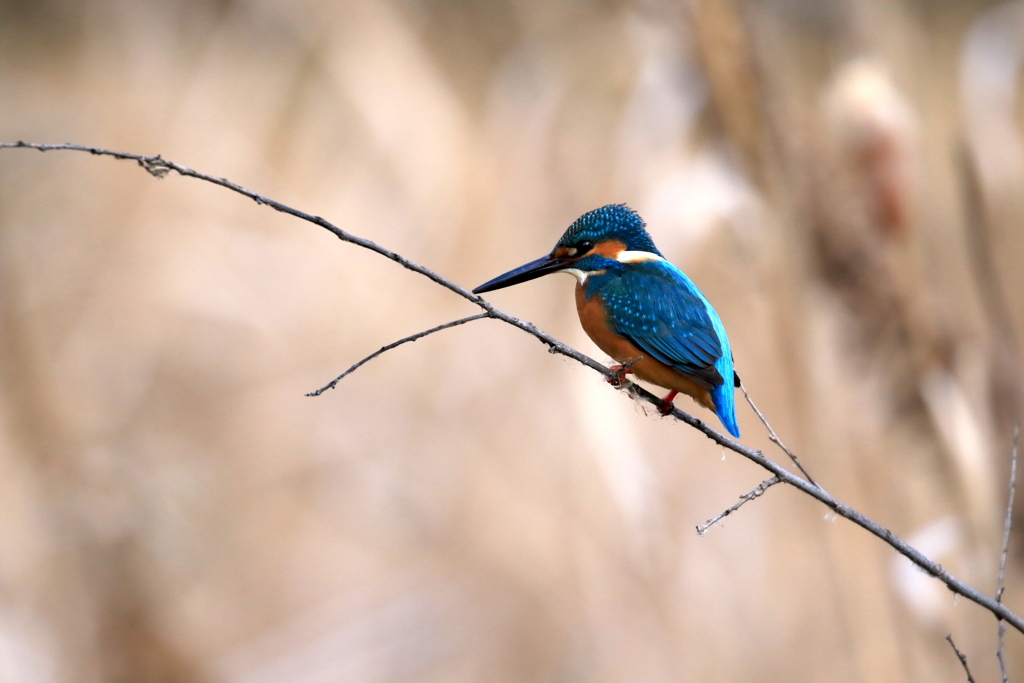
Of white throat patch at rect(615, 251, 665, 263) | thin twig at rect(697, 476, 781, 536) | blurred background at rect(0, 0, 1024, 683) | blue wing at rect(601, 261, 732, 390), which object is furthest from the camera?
blurred background at rect(0, 0, 1024, 683)

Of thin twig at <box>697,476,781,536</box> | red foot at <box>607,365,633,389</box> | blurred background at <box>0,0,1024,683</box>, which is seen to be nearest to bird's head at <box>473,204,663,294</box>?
red foot at <box>607,365,633,389</box>

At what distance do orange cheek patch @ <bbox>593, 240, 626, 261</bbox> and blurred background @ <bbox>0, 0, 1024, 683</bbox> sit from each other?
73 cm

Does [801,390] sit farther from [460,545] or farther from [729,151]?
[460,545]

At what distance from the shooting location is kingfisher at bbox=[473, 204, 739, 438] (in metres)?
0.66

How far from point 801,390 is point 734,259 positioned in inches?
21.3

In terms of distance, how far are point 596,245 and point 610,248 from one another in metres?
0.02

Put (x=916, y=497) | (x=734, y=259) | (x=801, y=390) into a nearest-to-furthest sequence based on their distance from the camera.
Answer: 1. (x=801, y=390)
2. (x=734, y=259)
3. (x=916, y=497)

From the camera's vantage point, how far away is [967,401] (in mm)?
1428

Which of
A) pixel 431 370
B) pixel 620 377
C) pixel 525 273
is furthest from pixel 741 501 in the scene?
pixel 431 370

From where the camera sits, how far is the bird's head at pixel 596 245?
2.40ft

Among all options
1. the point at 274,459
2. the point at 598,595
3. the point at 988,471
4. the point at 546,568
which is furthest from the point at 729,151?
the point at 274,459

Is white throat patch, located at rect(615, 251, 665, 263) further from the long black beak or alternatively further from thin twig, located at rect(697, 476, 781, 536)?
thin twig, located at rect(697, 476, 781, 536)

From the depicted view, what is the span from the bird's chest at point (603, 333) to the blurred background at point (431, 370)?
2.58ft

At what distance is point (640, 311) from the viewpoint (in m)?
0.69
